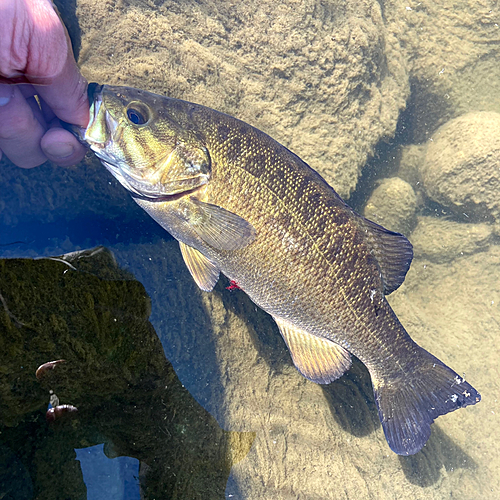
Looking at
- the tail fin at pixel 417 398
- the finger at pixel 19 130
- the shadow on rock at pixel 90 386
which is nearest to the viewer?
the shadow on rock at pixel 90 386

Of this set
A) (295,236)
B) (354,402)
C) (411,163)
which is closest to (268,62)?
(295,236)

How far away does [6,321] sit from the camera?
78.9 inches

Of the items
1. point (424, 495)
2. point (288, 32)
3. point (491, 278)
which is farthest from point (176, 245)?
point (491, 278)

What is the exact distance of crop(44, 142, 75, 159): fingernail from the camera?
2.35 metres

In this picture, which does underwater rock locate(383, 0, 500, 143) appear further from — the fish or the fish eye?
the fish eye

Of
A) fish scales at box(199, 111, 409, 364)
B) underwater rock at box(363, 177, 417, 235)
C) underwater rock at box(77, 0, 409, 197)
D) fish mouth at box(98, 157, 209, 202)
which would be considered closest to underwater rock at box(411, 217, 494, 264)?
underwater rock at box(363, 177, 417, 235)

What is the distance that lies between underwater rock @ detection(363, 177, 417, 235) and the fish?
1531 mm

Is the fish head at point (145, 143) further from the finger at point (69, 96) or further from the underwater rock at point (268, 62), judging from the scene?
the underwater rock at point (268, 62)

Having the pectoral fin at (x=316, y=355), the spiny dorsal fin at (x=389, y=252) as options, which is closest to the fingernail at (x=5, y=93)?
the pectoral fin at (x=316, y=355)

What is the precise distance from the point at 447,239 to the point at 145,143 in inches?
149

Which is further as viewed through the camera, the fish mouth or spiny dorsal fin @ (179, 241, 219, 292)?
spiny dorsal fin @ (179, 241, 219, 292)

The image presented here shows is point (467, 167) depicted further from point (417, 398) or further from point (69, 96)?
point (69, 96)

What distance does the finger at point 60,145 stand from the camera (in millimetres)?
2326

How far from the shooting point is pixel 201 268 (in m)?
2.46
